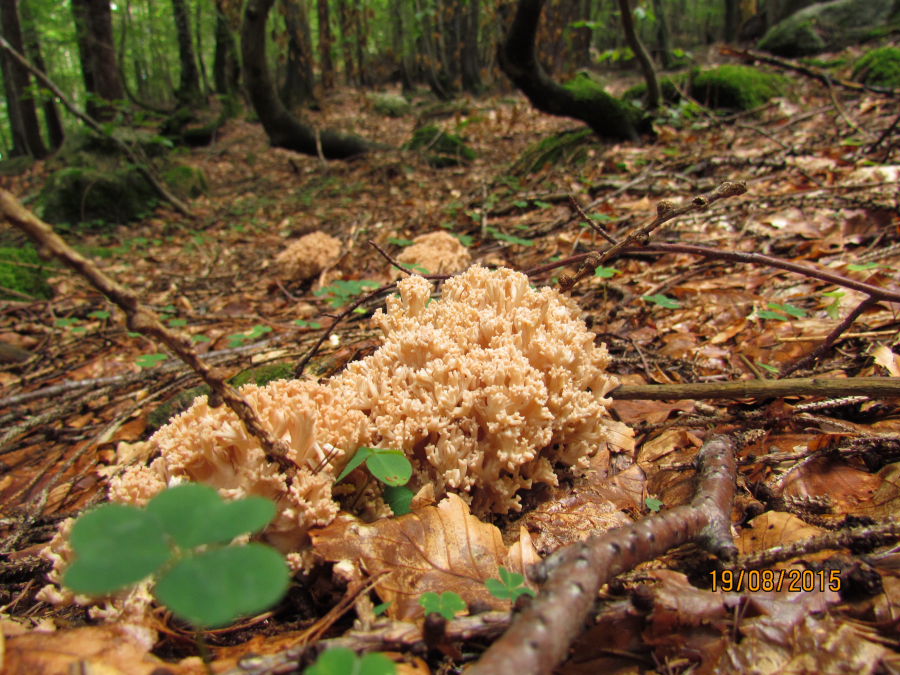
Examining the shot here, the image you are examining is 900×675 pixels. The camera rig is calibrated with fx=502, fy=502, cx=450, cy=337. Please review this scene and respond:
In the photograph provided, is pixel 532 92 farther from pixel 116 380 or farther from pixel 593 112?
pixel 116 380

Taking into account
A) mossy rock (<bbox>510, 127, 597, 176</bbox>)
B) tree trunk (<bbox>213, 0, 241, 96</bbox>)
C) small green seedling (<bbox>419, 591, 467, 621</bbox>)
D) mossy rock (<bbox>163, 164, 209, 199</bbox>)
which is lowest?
small green seedling (<bbox>419, 591, 467, 621</bbox>)

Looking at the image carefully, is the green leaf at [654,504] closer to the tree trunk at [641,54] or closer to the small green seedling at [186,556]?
the small green seedling at [186,556]

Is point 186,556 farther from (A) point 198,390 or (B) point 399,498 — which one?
(A) point 198,390

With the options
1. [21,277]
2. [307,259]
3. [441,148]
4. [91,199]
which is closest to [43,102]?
[91,199]

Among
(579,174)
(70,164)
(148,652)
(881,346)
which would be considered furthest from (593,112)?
(70,164)

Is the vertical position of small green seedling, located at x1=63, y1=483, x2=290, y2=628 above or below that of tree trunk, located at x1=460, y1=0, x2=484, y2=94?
below

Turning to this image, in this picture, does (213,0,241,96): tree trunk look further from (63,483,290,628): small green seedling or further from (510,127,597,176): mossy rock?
(63,483,290,628): small green seedling
